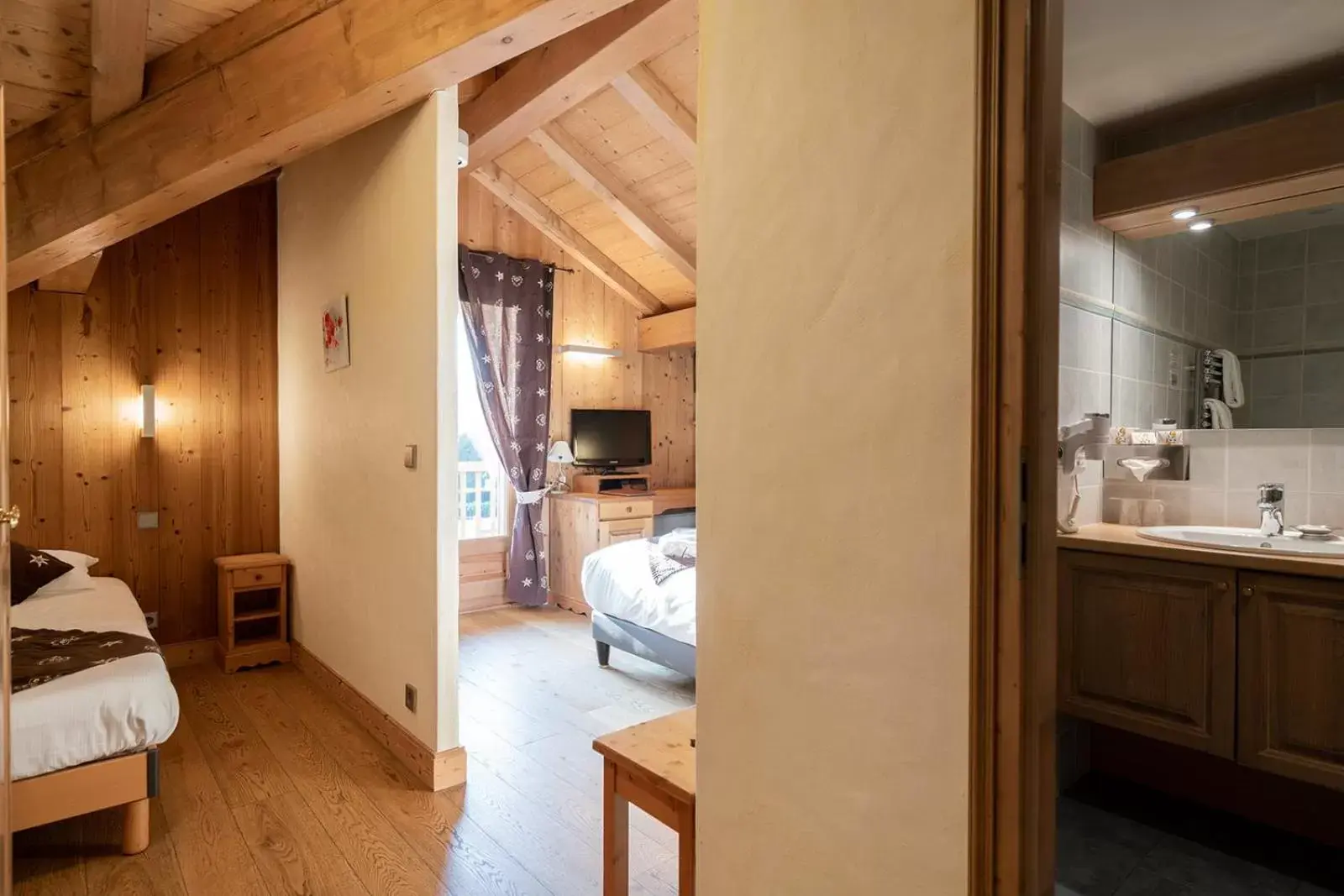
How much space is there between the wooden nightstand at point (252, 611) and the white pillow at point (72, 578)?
59 centimetres

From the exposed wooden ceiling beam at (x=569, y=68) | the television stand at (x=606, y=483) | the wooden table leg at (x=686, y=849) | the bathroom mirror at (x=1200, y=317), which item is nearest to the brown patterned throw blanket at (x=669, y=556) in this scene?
the television stand at (x=606, y=483)

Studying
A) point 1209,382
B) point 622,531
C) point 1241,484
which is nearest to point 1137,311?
point 1209,382

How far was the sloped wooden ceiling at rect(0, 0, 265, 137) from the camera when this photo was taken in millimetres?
2191

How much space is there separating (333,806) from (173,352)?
294cm

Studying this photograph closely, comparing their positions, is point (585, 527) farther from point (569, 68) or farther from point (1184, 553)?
point (1184, 553)

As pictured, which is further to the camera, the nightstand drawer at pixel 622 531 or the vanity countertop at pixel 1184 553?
the nightstand drawer at pixel 622 531

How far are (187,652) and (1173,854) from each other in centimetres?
469

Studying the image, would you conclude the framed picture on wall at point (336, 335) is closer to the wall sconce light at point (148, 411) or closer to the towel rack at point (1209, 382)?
the wall sconce light at point (148, 411)

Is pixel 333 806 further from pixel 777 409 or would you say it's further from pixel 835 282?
pixel 835 282

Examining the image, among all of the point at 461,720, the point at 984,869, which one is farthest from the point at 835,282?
the point at 461,720

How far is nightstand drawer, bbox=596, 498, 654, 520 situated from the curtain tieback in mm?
562

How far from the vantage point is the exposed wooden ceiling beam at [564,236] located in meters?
5.40

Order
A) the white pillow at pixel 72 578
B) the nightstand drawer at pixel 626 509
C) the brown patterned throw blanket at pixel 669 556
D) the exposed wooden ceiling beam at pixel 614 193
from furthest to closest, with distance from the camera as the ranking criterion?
the nightstand drawer at pixel 626 509 < the exposed wooden ceiling beam at pixel 614 193 < the brown patterned throw blanket at pixel 669 556 < the white pillow at pixel 72 578

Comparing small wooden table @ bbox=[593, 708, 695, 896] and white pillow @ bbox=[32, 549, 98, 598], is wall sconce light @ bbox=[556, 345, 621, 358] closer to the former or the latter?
white pillow @ bbox=[32, 549, 98, 598]
